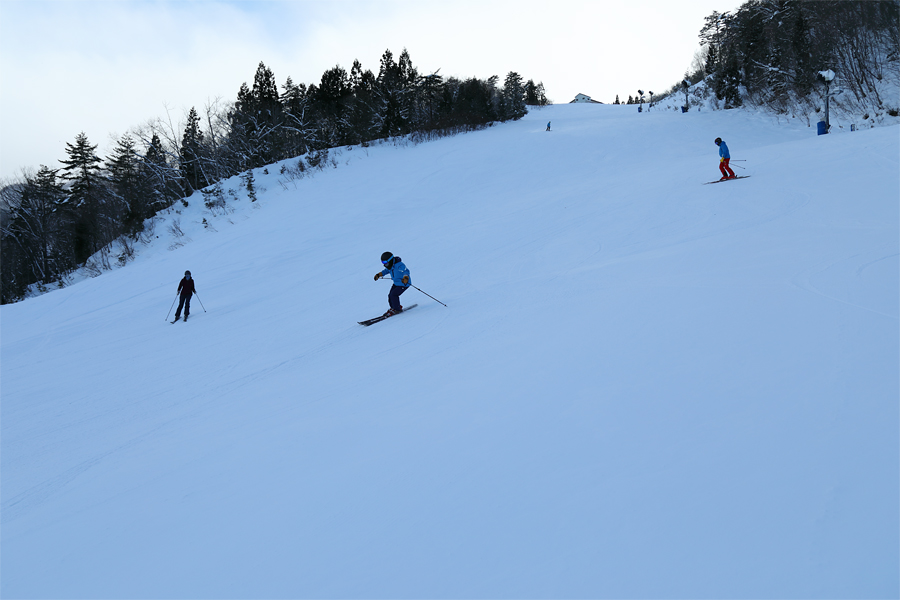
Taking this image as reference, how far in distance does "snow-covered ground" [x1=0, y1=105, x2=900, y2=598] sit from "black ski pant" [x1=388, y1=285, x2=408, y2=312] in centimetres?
38

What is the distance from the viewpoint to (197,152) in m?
38.8

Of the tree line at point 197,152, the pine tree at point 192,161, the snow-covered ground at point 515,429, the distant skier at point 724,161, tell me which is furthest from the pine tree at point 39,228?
the distant skier at point 724,161

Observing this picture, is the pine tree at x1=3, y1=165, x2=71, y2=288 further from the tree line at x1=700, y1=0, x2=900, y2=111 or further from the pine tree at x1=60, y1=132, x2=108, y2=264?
the tree line at x1=700, y1=0, x2=900, y2=111

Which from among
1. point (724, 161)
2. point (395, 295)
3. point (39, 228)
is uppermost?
point (39, 228)

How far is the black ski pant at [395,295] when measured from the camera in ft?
30.5

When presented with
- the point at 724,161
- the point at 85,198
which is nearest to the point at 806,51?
the point at 724,161

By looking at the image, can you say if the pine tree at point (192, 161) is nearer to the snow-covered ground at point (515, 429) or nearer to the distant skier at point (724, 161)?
the snow-covered ground at point (515, 429)

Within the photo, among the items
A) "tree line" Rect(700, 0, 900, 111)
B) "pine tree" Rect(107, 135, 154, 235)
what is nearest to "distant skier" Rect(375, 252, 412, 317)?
"pine tree" Rect(107, 135, 154, 235)

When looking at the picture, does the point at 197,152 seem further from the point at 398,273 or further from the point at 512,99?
the point at 398,273

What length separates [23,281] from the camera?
1425 inches

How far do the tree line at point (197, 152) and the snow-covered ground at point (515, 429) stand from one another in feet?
91.2

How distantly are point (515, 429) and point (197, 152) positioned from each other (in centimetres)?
4324

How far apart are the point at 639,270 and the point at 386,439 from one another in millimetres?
6225

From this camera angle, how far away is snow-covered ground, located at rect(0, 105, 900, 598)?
107 inches
